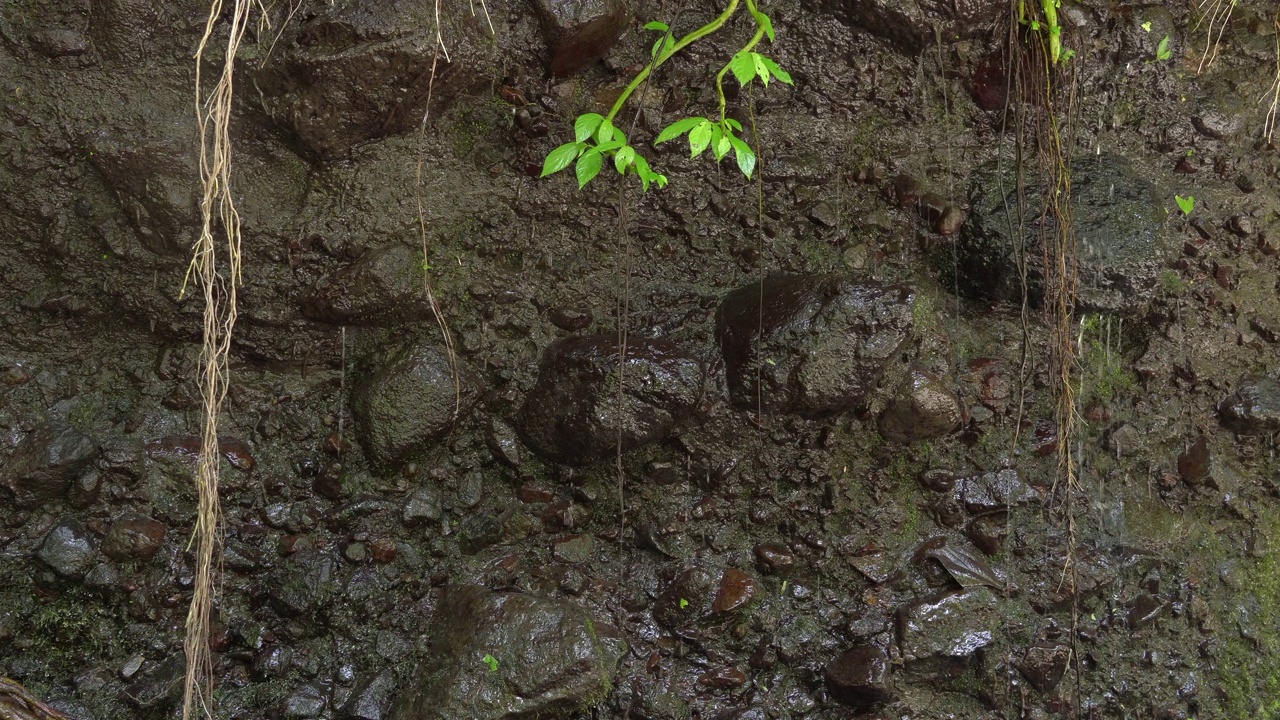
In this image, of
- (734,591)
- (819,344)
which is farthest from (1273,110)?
(734,591)

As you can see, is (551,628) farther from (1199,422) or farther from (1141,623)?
(1199,422)

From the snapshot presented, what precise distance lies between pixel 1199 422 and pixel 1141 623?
667mm

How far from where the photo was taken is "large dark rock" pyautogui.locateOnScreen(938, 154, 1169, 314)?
9.52 ft

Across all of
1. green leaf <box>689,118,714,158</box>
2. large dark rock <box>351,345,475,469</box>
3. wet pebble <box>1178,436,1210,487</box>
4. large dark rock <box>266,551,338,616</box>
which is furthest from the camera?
wet pebble <box>1178,436,1210,487</box>

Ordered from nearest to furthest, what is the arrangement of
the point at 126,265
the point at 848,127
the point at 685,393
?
the point at 126,265 → the point at 685,393 → the point at 848,127

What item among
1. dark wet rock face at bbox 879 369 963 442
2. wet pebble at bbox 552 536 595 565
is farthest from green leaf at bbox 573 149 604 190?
dark wet rock face at bbox 879 369 963 442

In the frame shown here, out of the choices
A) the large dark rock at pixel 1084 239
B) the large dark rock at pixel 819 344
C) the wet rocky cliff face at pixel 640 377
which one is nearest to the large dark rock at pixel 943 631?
the wet rocky cliff face at pixel 640 377

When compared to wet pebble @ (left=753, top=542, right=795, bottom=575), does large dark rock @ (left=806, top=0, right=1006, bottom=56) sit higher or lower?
higher

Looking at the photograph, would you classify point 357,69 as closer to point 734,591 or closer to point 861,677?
point 734,591

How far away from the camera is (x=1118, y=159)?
3.08 metres

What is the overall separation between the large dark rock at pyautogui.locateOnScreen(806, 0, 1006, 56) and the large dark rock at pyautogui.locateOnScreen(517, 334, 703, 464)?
1.13 m

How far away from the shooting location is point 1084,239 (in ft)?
9.52

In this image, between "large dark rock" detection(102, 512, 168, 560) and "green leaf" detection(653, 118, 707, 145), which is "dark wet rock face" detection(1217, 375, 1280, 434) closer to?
"green leaf" detection(653, 118, 707, 145)

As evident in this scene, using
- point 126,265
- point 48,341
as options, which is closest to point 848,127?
point 126,265
